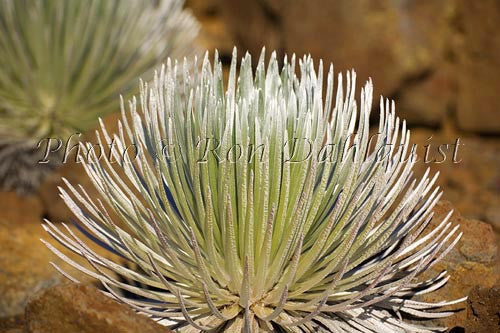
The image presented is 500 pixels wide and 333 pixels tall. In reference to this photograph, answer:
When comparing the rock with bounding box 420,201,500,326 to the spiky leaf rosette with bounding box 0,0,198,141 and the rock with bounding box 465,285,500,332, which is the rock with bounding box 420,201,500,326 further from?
the spiky leaf rosette with bounding box 0,0,198,141

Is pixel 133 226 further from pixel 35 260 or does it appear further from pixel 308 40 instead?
pixel 308 40

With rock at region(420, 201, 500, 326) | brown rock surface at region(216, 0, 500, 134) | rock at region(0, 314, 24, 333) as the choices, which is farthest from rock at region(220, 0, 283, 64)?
rock at region(420, 201, 500, 326)

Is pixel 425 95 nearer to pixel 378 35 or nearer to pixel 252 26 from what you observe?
A: pixel 378 35

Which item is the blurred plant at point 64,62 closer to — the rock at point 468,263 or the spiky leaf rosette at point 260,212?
the spiky leaf rosette at point 260,212

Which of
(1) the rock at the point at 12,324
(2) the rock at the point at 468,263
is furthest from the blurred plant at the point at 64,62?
(2) the rock at the point at 468,263

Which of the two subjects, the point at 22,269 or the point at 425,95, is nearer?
the point at 22,269

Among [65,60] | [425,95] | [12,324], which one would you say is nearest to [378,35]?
[425,95]
